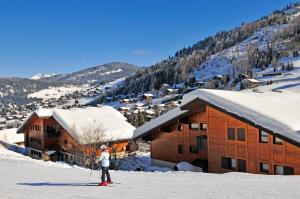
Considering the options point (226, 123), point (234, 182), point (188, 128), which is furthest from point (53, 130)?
point (234, 182)

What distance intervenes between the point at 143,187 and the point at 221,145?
15.0 m

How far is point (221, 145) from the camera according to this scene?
28109 millimetres

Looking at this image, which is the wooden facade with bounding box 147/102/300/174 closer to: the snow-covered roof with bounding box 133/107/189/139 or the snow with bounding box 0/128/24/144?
the snow-covered roof with bounding box 133/107/189/139

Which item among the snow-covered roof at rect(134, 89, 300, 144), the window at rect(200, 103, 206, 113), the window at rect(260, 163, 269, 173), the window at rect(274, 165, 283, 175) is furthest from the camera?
the window at rect(200, 103, 206, 113)

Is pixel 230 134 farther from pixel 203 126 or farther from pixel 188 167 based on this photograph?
pixel 188 167

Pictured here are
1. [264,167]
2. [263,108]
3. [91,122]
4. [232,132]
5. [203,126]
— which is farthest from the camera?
[91,122]

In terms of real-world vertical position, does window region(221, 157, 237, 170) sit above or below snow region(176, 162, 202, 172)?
above

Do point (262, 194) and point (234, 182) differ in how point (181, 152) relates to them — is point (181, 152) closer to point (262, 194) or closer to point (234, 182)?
point (234, 182)

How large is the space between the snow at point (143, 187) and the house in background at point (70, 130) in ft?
88.1

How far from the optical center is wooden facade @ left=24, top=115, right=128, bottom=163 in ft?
158

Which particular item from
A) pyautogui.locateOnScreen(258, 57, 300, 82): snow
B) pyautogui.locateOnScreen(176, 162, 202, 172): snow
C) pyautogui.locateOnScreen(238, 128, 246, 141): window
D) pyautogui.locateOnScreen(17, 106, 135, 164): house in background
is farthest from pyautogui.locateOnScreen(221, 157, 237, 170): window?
pyautogui.locateOnScreen(258, 57, 300, 82): snow

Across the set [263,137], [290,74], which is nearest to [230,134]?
[263,137]

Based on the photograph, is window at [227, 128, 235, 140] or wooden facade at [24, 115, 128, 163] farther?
wooden facade at [24, 115, 128, 163]

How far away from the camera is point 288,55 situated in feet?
620
